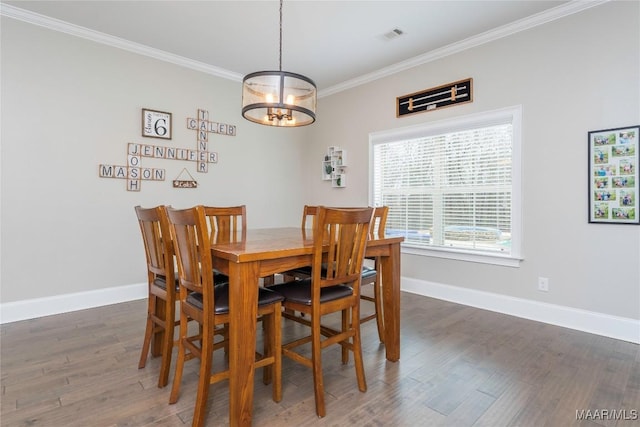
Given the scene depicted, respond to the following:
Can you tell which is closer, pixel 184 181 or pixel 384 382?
pixel 384 382

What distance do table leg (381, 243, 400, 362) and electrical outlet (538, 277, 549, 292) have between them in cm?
168

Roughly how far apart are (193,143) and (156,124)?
0.46 meters

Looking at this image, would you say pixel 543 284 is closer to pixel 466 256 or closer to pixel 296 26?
pixel 466 256

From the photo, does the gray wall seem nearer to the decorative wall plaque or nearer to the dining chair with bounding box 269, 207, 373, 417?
the decorative wall plaque

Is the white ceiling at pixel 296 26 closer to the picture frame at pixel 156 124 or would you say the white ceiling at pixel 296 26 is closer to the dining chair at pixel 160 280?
the picture frame at pixel 156 124

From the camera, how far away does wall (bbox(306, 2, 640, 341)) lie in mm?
2637

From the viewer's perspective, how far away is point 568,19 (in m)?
2.88

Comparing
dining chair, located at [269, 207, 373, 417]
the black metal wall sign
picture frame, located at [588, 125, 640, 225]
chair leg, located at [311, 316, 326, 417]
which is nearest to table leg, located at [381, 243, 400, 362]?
dining chair, located at [269, 207, 373, 417]

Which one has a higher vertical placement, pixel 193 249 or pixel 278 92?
pixel 278 92

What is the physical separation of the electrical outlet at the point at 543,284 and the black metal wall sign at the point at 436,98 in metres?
1.89

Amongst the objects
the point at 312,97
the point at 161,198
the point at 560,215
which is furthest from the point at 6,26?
the point at 560,215

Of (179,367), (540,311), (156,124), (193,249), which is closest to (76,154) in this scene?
(156,124)

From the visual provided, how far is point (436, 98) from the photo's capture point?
12.3ft

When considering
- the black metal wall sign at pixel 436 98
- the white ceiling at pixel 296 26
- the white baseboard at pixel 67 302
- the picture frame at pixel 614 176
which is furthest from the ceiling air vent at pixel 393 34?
the white baseboard at pixel 67 302
